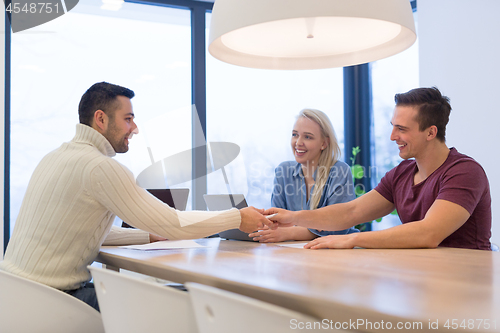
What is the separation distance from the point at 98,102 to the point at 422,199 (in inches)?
57.0

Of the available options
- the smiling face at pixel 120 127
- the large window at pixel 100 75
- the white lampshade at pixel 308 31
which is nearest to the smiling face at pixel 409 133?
the white lampshade at pixel 308 31

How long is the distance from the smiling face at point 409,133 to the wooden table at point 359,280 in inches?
21.4

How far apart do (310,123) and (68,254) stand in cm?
167

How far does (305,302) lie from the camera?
2.68ft

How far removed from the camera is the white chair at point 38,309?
1.39 m

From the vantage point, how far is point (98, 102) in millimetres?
1832

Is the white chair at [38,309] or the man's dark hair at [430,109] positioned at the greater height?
the man's dark hair at [430,109]

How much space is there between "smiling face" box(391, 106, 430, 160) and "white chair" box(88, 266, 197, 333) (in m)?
1.32

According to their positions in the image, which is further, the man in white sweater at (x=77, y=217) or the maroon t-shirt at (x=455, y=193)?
the maroon t-shirt at (x=455, y=193)

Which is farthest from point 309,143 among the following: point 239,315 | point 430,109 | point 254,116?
Result: point 239,315

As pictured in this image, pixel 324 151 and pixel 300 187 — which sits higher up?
pixel 324 151

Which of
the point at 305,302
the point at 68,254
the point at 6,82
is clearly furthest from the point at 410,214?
the point at 6,82

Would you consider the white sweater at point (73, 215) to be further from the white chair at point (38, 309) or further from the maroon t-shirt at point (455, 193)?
the maroon t-shirt at point (455, 193)

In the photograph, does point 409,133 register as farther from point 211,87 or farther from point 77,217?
point 211,87
